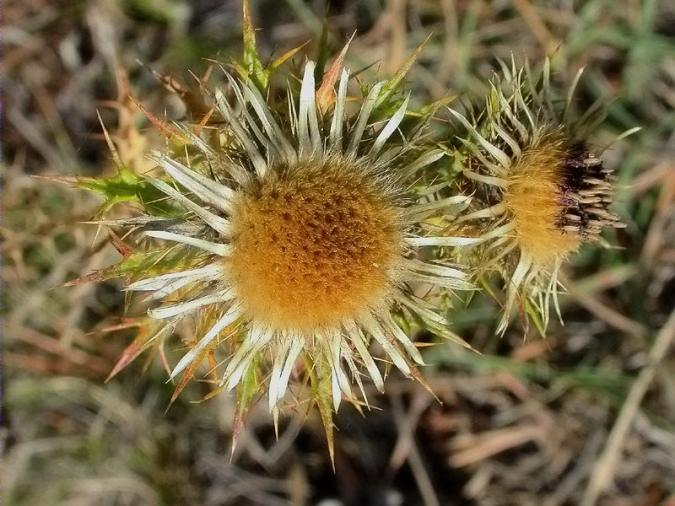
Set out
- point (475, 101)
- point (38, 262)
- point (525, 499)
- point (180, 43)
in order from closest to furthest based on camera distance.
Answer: point (475, 101) < point (38, 262) < point (180, 43) < point (525, 499)

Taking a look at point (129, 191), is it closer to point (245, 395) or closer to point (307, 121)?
point (307, 121)

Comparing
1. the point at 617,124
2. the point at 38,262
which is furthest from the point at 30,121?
the point at 617,124

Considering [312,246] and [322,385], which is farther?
[322,385]

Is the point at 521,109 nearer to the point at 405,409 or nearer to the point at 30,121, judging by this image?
the point at 405,409

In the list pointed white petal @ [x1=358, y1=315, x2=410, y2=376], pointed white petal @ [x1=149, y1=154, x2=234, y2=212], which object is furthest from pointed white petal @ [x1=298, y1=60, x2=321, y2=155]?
pointed white petal @ [x1=358, y1=315, x2=410, y2=376]

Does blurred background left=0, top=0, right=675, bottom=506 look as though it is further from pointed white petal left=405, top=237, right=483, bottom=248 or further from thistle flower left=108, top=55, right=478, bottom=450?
pointed white petal left=405, top=237, right=483, bottom=248

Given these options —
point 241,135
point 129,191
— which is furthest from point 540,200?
point 129,191
